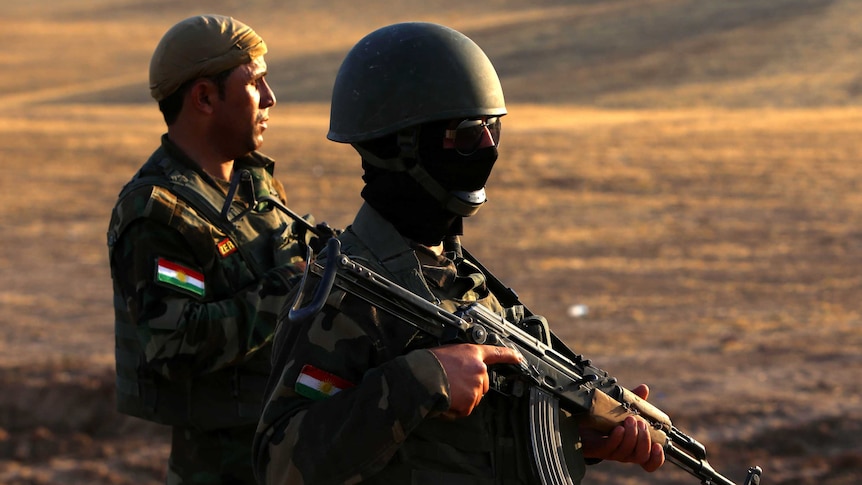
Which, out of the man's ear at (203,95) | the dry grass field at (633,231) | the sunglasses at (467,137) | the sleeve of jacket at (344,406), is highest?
the dry grass field at (633,231)

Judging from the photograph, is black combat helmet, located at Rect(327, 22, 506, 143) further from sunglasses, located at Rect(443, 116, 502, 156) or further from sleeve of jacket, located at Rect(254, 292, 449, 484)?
sleeve of jacket, located at Rect(254, 292, 449, 484)

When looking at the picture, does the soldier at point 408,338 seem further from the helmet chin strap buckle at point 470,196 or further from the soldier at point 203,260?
the soldier at point 203,260

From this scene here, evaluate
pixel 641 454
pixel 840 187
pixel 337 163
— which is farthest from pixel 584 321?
pixel 337 163

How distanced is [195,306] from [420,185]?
1292 millimetres

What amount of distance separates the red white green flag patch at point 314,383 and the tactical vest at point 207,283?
4.76 feet

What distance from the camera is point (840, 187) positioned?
767 inches

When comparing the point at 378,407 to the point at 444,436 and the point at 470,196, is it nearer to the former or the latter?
the point at 444,436

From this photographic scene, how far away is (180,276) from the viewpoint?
388 centimetres

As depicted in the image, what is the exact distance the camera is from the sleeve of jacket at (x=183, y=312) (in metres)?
3.81

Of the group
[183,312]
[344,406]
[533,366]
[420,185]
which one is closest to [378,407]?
[344,406]

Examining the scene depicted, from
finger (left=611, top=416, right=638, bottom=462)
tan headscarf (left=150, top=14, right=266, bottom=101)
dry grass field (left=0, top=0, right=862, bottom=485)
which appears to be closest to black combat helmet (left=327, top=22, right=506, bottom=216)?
finger (left=611, top=416, right=638, bottom=462)

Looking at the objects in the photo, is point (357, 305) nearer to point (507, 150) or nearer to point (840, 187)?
point (840, 187)

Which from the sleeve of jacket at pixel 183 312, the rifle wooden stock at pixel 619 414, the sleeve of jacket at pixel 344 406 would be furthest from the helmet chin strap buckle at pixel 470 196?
the sleeve of jacket at pixel 183 312

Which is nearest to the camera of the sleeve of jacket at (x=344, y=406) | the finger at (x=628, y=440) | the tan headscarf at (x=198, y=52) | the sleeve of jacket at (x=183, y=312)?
the sleeve of jacket at (x=344, y=406)
